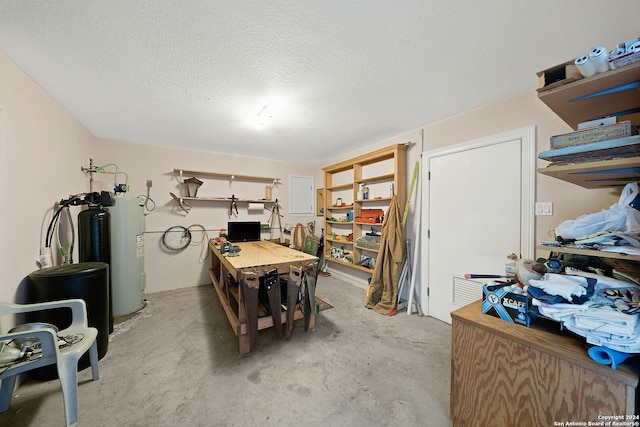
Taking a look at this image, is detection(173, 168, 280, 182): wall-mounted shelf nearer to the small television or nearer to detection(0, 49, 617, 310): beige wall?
detection(0, 49, 617, 310): beige wall

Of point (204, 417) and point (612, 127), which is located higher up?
point (612, 127)

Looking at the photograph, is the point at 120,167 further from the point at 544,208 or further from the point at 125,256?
the point at 544,208

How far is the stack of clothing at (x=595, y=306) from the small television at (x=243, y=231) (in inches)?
146

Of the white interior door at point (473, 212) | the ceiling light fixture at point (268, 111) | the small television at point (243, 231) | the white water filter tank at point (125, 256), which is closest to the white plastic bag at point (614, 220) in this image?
the white interior door at point (473, 212)

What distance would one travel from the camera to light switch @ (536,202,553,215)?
72.9 inches

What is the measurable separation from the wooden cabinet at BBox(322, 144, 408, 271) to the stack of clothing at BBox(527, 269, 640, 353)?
204 cm

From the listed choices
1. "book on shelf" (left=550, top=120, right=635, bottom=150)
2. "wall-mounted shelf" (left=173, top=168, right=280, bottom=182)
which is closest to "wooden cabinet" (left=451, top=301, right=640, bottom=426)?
"book on shelf" (left=550, top=120, right=635, bottom=150)

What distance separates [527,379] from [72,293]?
3046mm

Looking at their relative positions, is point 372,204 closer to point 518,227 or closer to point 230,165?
point 518,227

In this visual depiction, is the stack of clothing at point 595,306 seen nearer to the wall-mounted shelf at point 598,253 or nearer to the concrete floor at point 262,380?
the wall-mounted shelf at point 598,253

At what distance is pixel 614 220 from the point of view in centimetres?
102

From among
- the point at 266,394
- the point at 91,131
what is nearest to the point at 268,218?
the point at 91,131

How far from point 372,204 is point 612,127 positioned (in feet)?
9.11

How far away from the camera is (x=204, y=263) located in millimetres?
3939
